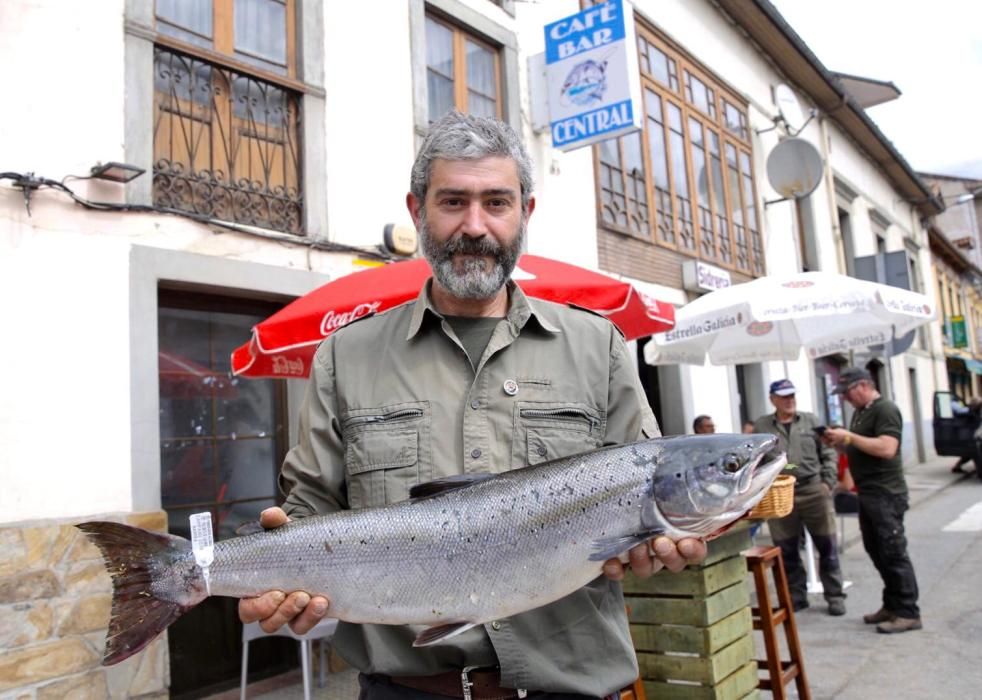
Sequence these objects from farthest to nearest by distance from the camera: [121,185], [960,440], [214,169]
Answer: [960,440] < [214,169] < [121,185]

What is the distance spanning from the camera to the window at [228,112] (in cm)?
598

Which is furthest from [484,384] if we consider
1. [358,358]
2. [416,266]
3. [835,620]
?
[835,620]

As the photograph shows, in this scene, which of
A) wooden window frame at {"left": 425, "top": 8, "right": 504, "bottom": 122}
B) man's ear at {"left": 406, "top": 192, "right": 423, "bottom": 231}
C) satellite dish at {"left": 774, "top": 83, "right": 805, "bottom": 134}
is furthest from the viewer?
satellite dish at {"left": 774, "top": 83, "right": 805, "bottom": 134}

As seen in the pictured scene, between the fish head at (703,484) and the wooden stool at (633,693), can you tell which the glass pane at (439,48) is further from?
the fish head at (703,484)

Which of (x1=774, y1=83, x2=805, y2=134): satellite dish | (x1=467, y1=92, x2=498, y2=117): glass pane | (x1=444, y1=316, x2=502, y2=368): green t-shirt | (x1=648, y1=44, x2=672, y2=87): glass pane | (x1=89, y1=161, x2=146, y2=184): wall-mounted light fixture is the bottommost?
(x1=444, y1=316, x2=502, y2=368): green t-shirt

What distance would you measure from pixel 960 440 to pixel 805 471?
1415 cm

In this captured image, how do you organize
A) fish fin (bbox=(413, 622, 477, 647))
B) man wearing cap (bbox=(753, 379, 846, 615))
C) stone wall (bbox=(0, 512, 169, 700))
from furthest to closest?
man wearing cap (bbox=(753, 379, 846, 615)) < stone wall (bbox=(0, 512, 169, 700)) < fish fin (bbox=(413, 622, 477, 647))

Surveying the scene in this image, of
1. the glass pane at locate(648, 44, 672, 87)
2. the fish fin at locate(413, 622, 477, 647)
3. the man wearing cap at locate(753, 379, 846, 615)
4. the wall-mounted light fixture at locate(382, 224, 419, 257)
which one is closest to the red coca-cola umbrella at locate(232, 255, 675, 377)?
the wall-mounted light fixture at locate(382, 224, 419, 257)

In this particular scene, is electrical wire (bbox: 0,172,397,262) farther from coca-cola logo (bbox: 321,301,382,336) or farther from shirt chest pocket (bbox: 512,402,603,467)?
shirt chest pocket (bbox: 512,402,603,467)

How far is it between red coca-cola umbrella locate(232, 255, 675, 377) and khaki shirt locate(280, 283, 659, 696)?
96.8 inches

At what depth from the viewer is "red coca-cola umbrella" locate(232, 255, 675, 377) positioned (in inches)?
190

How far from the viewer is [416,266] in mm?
5184

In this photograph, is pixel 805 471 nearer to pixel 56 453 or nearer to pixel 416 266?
pixel 416 266

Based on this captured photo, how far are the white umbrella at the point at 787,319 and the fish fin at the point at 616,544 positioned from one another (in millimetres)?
6037
